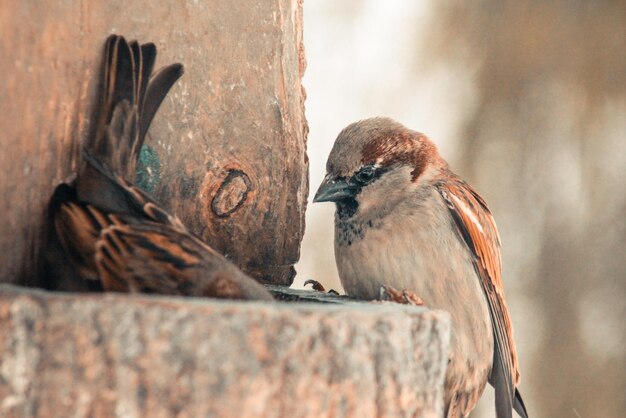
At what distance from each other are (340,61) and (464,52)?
55cm

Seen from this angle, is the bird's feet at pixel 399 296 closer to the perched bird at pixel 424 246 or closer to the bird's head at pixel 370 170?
the perched bird at pixel 424 246

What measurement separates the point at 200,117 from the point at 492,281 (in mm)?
914

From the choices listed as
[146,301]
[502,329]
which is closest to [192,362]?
[146,301]

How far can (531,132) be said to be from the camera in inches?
179

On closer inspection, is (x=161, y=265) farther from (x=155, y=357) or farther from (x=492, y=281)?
(x=492, y=281)

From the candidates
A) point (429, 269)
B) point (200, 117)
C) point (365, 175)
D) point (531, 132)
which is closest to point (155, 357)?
point (200, 117)

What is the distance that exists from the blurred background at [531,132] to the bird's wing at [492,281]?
5.09 feet

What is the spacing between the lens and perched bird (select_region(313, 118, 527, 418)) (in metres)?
2.70

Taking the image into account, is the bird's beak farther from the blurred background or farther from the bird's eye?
Result: the blurred background

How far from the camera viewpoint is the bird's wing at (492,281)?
279cm

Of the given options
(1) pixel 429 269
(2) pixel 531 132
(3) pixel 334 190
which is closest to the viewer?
(1) pixel 429 269

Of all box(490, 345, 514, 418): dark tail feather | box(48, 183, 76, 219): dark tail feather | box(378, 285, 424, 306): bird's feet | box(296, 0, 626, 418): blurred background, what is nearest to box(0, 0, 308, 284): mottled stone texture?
box(48, 183, 76, 219): dark tail feather

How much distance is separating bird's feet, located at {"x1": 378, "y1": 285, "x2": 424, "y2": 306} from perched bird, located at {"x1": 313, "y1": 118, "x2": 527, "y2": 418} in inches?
2.7

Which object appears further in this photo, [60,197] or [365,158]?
[365,158]
